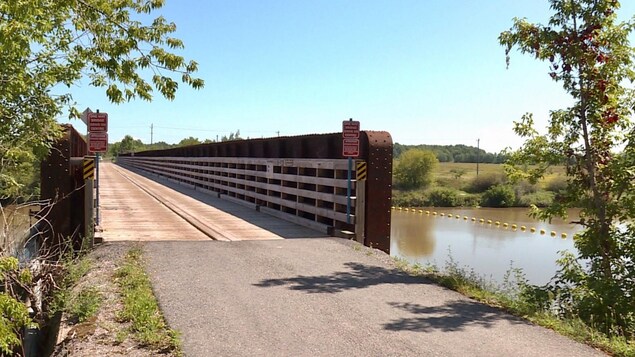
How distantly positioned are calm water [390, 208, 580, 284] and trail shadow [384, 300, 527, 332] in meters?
9.43

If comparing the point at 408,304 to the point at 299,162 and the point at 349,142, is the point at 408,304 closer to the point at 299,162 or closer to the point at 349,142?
the point at 349,142

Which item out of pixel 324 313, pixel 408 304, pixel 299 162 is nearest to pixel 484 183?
pixel 299 162

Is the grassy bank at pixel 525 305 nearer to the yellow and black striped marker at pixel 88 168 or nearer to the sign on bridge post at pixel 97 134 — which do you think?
the yellow and black striped marker at pixel 88 168

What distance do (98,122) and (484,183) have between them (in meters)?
63.8

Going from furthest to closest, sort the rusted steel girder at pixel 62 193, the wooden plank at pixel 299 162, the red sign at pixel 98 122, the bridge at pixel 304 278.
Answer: the red sign at pixel 98 122
the wooden plank at pixel 299 162
the rusted steel girder at pixel 62 193
the bridge at pixel 304 278

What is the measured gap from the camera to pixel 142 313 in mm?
5363

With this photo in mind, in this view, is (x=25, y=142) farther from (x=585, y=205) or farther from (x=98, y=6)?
(x=585, y=205)

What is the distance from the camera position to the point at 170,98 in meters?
8.10

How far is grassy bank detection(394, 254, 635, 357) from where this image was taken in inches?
199

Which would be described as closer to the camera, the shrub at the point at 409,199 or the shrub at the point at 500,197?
the shrub at the point at 500,197

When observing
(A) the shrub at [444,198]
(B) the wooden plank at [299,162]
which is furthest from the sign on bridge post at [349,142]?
(A) the shrub at [444,198]

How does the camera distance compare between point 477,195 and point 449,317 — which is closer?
point 449,317

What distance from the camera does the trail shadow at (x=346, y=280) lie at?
6918 mm

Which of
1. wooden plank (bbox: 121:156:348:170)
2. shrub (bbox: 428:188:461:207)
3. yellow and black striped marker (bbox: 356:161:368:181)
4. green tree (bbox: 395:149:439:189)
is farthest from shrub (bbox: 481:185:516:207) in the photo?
yellow and black striped marker (bbox: 356:161:368:181)
